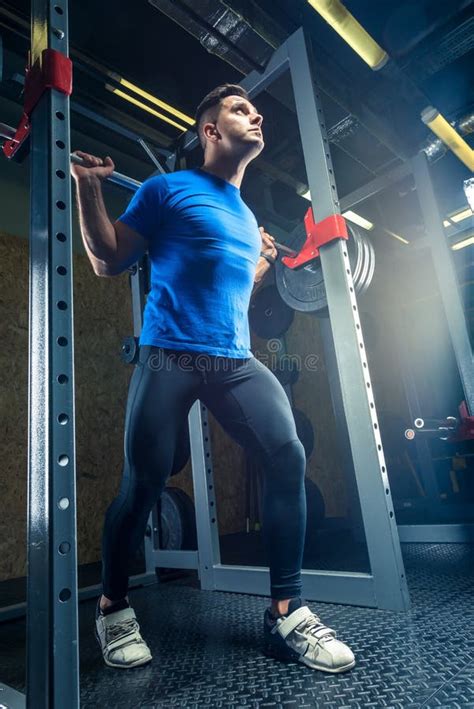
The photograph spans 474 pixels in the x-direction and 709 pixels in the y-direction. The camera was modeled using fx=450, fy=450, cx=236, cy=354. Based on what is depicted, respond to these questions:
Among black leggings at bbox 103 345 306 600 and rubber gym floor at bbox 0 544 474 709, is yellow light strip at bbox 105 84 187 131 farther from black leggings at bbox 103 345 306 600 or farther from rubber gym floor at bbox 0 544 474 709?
rubber gym floor at bbox 0 544 474 709

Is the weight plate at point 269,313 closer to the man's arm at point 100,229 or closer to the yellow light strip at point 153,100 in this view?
the yellow light strip at point 153,100

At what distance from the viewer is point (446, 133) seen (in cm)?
307

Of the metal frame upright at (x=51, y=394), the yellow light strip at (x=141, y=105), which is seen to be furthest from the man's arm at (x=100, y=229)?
the yellow light strip at (x=141, y=105)

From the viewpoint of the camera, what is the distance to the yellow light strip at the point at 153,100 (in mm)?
2902

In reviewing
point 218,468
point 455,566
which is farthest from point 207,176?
point 218,468

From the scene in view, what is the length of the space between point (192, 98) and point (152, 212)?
236 cm

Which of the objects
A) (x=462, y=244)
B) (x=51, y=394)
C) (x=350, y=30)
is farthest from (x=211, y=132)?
(x=462, y=244)

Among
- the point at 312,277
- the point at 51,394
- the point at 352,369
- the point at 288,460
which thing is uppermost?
the point at 312,277

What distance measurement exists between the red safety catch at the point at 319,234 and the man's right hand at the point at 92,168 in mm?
946

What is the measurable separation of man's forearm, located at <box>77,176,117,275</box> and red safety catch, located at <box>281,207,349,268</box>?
2.95 ft

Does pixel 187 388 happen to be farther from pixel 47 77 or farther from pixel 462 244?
pixel 462 244

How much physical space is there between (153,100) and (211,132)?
187cm

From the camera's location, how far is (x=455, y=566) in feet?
6.64

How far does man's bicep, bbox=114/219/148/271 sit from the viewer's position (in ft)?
4.02
